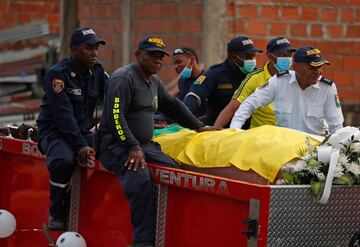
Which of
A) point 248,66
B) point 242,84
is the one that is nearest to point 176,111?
point 242,84

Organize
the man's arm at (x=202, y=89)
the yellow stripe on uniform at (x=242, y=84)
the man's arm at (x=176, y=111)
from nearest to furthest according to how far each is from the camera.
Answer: the man's arm at (x=176, y=111), the yellow stripe on uniform at (x=242, y=84), the man's arm at (x=202, y=89)

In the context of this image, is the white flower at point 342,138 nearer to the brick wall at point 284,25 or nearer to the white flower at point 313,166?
the white flower at point 313,166

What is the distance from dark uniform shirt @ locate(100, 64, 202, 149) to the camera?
6684 mm

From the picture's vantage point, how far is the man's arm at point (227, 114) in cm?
811

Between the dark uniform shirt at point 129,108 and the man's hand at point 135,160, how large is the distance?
0.14 feet

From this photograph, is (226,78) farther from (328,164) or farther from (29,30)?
(29,30)

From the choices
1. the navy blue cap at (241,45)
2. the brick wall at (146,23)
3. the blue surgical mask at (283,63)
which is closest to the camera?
the blue surgical mask at (283,63)

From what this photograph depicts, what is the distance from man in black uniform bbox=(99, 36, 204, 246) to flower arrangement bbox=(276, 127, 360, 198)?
0.95m

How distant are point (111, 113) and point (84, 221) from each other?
1.11 metres

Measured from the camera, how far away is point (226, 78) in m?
8.79

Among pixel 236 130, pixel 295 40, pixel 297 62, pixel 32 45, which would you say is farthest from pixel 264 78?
pixel 32 45

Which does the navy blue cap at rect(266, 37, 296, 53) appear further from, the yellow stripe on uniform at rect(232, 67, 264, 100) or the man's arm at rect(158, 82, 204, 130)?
the man's arm at rect(158, 82, 204, 130)

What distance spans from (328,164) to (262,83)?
225 cm

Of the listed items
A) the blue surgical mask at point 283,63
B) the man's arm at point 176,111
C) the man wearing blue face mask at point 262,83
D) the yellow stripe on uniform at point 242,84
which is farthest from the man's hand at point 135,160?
the blue surgical mask at point 283,63
